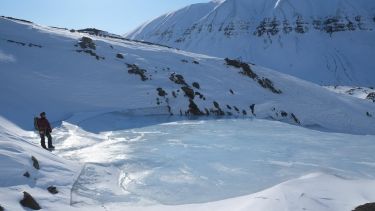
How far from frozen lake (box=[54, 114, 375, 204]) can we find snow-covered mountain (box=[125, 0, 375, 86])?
105122mm

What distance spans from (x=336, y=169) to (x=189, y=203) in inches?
241

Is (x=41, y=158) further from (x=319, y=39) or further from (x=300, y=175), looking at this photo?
(x=319, y=39)

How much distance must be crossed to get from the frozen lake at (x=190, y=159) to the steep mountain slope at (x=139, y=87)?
13.7 ft

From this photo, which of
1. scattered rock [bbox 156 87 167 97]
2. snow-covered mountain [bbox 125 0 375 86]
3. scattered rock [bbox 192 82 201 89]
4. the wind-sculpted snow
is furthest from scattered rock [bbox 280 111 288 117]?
snow-covered mountain [bbox 125 0 375 86]

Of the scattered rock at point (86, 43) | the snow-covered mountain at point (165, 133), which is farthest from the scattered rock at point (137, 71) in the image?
the scattered rock at point (86, 43)

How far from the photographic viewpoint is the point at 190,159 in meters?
14.9

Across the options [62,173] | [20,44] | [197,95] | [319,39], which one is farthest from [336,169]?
[319,39]

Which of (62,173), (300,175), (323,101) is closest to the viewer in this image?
(62,173)

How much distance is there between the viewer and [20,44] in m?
33.1

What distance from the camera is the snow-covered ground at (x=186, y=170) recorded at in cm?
976

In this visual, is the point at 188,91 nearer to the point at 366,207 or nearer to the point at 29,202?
the point at 29,202

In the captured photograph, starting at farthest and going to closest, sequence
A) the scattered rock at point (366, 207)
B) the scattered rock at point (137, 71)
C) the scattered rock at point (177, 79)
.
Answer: the scattered rock at point (177, 79)
the scattered rock at point (137, 71)
the scattered rock at point (366, 207)

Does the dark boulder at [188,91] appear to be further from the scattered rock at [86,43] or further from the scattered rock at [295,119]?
the scattered rock at [86,43]

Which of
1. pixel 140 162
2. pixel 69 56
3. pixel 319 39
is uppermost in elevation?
pixel 319 39
